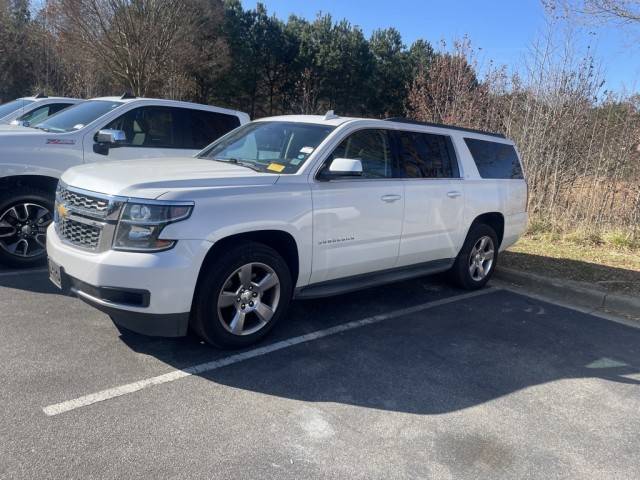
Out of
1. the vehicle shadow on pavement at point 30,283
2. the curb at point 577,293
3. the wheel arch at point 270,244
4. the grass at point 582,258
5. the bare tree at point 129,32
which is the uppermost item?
the bare tree at point 129,32

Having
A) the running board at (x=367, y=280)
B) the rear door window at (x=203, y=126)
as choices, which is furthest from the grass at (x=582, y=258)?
the rear door window at (x=203, y=126)

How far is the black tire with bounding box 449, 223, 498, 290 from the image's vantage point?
6047mm

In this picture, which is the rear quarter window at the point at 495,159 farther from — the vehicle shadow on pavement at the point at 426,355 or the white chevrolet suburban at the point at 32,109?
the white chevrolet suburban at the point at 32,109

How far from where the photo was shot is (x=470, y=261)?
20.3ft

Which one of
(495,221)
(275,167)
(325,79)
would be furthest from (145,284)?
(325,79)

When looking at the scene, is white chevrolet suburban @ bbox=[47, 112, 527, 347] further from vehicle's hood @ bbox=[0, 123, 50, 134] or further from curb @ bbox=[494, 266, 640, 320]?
vehicle's hood @ bbox=[0, 123, 50, 134]

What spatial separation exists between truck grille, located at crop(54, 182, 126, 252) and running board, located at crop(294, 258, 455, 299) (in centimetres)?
159

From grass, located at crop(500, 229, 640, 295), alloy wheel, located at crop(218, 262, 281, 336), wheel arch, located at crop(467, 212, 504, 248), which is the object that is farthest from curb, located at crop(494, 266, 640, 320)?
alloy wheel, located at crop(218, 262, 281, 336)

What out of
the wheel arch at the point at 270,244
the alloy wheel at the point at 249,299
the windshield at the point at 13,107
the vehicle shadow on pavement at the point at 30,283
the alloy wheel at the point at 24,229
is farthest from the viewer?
the windshield at the point at 13,107

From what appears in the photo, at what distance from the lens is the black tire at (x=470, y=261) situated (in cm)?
605

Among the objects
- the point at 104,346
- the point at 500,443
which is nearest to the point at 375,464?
the point at 500,443

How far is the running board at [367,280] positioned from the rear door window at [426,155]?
95 centimetres

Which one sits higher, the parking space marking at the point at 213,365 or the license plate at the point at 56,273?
the license plate at the point at 56,273

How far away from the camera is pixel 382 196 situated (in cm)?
484
